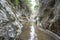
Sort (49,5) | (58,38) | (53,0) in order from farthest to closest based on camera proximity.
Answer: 1. (49,5)
2. (53,0)
3. (58,38)

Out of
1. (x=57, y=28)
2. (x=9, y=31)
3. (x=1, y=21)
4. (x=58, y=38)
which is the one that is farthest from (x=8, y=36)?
(x=57, y=28)

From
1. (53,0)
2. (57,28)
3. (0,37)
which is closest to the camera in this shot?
(0,37)

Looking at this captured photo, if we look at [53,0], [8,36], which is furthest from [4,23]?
[53,0]

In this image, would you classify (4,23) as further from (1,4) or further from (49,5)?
(49,5)

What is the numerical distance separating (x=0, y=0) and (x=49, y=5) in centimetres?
1021

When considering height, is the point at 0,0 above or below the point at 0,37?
above

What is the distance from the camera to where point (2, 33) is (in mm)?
7035

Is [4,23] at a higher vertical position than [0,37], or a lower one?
higher

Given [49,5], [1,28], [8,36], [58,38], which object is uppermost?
[49,5]

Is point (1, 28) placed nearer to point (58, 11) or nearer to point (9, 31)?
point (9, 31)

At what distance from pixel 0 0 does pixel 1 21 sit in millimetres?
1837

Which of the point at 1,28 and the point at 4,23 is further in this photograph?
the point at 4,23

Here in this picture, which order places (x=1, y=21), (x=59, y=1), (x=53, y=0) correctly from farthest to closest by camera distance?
1. (x=53, y=0)
2. (x=59, y=1)
3. (x=1, y=21)

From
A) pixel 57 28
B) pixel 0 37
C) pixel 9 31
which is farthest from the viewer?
pixel 57 28
